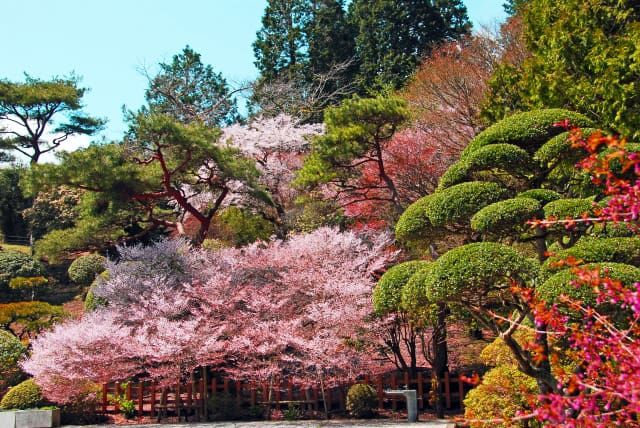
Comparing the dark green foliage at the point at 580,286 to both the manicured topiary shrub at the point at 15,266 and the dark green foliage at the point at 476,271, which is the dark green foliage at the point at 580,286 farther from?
the manicured topiary shrub at the point at 15,266

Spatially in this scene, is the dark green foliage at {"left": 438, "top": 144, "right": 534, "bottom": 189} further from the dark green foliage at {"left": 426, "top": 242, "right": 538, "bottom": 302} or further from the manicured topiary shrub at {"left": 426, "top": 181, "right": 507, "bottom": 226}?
the dark green foliage at {"left": 426, "top": 242, "right": 538, "bottom": 302}

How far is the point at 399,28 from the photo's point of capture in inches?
1171

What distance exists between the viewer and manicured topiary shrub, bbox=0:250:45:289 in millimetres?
19837

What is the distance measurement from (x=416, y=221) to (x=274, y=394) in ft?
18.7

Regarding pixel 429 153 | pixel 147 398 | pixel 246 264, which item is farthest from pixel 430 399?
pixel 429 153

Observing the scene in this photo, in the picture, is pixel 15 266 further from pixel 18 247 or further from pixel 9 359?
pixel 9 359

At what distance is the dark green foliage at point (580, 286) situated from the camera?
5699 millimetres

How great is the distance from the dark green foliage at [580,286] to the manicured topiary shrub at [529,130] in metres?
2.05

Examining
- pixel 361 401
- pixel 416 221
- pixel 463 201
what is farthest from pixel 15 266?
pixel 463 201

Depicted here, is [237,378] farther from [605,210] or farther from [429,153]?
[605,210]

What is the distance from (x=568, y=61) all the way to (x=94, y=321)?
365 inches

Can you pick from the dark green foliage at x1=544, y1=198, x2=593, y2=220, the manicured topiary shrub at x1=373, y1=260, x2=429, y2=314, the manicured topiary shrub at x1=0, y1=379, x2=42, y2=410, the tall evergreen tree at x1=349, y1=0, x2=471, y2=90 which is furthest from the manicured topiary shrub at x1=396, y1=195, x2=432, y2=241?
the tall evergreen tree at x1=349, y1=0, x2=471, y2=90

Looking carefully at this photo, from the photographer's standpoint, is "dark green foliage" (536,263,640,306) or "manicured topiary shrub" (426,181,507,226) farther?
"manicured topiary shrub" (426,181,507,226)

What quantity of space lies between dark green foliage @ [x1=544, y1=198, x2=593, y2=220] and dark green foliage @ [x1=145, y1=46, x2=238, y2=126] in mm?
22413
